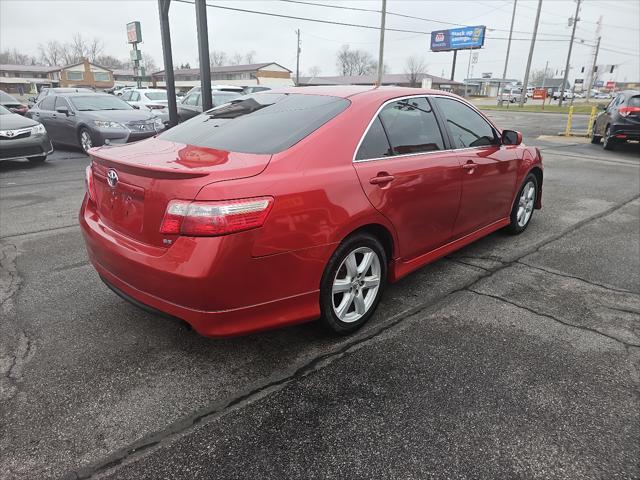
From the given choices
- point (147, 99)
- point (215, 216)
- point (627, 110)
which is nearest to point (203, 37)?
point (215, 216)

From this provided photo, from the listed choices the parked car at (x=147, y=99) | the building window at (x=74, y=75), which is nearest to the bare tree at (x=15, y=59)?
the building window at (x=74, y=75)

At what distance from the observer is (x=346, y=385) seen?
8.27 ft

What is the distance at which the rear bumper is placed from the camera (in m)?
2.21

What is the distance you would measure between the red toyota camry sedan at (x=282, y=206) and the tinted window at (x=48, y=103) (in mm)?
10823

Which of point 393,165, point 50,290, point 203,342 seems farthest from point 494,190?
point 50,290

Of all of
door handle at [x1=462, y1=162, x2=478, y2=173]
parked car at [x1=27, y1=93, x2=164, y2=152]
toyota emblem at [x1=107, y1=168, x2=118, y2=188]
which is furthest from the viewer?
parked car at [x1=27, y1=93, x2=164, y2=152]

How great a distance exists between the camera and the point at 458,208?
3.74 metres

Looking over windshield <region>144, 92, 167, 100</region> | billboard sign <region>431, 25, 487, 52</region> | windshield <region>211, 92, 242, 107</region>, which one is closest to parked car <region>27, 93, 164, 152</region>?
windshield <region>211, 92, 242, 107</region>

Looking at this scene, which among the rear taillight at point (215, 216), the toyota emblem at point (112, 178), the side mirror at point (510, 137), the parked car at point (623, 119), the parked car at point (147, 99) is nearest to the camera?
the rear taillight at point (215, 216)

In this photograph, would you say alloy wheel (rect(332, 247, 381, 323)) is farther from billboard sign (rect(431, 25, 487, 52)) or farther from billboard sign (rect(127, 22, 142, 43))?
billboard sign (rect(431, 25, 487, 52))

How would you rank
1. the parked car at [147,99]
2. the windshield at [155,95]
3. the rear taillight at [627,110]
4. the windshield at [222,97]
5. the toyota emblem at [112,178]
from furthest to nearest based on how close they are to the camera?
the windshield at [155,95] → the parked car at [147,99] → the windshield at [222,97] → the rear taillight at [627,110] → the toyota emblem at [112,178]

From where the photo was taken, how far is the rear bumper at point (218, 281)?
2.21 metres

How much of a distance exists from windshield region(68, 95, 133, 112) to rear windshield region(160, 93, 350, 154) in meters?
9.40

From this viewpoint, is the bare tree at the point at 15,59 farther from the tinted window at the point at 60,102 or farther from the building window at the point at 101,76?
the tinted window at the point at 60,102
